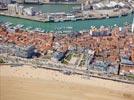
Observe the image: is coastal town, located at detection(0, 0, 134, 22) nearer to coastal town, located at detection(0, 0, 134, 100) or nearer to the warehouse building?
coastal town, located at detection(0, 0, 134, 100)

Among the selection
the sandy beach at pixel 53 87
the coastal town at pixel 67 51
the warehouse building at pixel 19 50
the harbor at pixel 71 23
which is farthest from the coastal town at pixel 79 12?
the sandy beach at pixel 53 87

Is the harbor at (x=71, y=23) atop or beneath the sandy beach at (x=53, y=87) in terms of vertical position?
atop

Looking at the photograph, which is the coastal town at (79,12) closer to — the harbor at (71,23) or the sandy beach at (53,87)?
the harbor at (71,23)

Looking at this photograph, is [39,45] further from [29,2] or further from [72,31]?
[29,2]

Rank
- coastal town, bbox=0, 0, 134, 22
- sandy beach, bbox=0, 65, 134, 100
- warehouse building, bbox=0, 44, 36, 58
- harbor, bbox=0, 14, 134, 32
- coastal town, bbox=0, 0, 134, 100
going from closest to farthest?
1. sandy beach, bbox=0, 65, 134, 100
2. coastal town, bbox=0, 0, 134, 100
3. warehouse building, bbox=0, 44, 36, 58
4. harbor, bbox=0, 14, 134, 32
5. coastal town, bbox=0, 0, 134, 22

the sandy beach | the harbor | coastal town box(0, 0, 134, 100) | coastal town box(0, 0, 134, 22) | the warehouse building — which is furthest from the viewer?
coastal town box(0, 0, 134, 22)

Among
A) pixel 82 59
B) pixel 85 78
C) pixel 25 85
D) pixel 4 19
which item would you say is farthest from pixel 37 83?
pixel 4 19

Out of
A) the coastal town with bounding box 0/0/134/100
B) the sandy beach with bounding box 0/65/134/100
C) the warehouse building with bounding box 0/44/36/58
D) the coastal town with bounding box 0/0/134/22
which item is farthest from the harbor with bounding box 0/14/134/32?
the sandy beach with bounding box 0/65/134/100

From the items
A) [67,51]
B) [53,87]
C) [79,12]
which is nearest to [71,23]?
[79,12]

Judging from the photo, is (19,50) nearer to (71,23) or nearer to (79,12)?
(71,23)

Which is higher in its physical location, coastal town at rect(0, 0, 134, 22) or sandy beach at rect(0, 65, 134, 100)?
coastal town at rect(0, 0, 134, 22)
